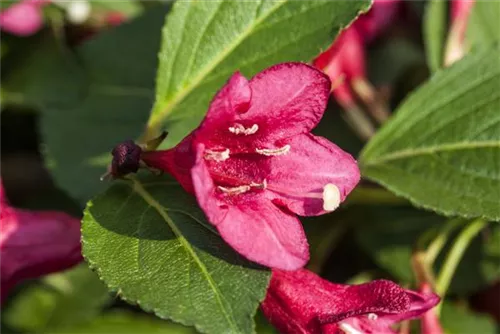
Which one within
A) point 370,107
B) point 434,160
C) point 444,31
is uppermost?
point 444,31

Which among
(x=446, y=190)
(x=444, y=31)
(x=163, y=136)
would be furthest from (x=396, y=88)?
(x=163, y=136)

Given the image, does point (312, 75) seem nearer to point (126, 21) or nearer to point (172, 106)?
point (172, 106)

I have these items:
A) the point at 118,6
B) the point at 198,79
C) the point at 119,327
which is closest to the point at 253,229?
the point at 198,79

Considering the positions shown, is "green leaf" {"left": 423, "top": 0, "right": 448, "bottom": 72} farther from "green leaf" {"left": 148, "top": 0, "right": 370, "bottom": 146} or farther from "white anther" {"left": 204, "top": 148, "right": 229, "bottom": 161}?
"white anther" {"left": 204, "top": 148, "right": 229, "bottom": 161}

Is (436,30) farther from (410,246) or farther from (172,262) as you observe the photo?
(172,262)

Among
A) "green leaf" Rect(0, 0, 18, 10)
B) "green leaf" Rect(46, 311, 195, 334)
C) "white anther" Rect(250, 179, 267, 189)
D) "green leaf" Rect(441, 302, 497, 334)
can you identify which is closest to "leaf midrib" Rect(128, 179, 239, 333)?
"white anther" Rect(250, 179, 267, 189)


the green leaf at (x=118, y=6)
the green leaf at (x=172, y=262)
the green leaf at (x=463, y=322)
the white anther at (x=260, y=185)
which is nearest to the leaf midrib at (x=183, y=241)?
the green leaf at (x=172, y=262)

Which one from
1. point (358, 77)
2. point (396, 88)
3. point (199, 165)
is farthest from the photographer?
point (396, 88)
